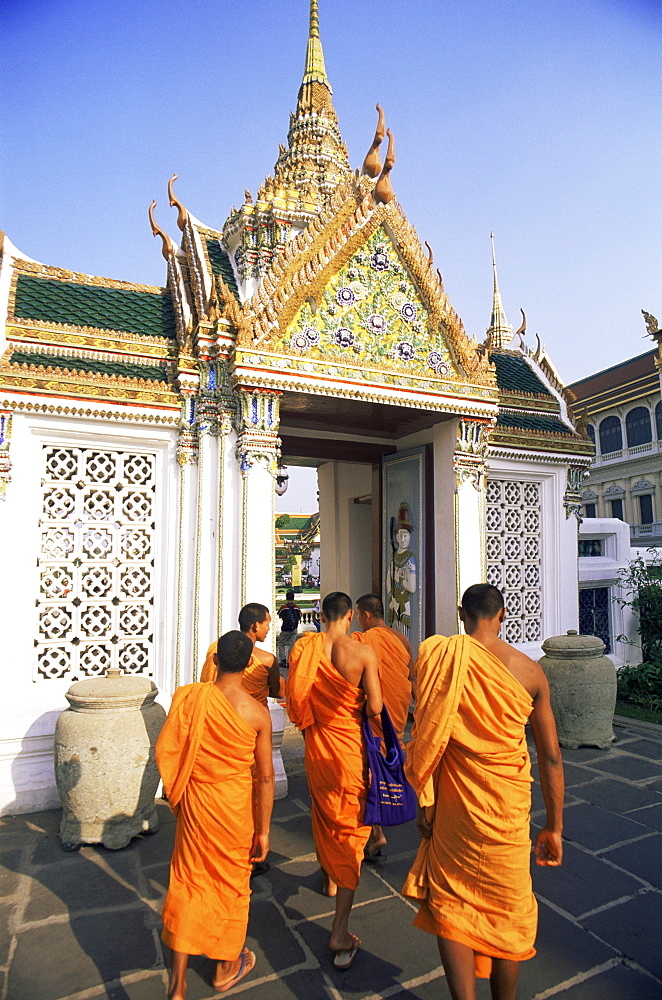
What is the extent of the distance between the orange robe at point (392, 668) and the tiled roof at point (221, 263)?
148 inches

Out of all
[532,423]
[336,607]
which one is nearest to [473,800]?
[336,607]

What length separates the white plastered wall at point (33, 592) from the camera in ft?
16.0

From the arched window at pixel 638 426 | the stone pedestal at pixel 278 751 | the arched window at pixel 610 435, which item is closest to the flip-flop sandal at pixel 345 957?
the stone pedestal at pixel 278 751

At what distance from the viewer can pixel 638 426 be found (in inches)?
1203

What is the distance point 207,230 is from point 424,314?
8.63 feet

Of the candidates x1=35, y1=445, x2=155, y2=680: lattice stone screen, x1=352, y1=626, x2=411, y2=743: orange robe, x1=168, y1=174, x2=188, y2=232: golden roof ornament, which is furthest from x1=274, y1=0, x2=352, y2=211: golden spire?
x1=352, y1=626, x2=411, y2=743: orange robe

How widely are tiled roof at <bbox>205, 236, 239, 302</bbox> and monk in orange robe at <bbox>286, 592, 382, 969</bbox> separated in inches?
160

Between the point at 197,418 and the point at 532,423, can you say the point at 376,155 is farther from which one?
the point at 532,423

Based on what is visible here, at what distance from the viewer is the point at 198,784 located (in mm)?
2922

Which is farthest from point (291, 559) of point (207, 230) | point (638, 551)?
point (207, 230)

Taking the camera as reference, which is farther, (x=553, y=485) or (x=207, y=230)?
(x=553, y=485)

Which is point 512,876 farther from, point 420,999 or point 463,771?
point 420,999

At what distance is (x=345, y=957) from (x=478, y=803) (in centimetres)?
118

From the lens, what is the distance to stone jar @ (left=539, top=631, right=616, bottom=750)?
249 inches
